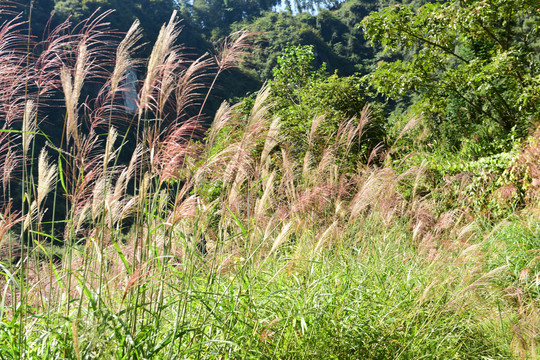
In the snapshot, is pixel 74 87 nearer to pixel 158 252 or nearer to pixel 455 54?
pixel 158 252

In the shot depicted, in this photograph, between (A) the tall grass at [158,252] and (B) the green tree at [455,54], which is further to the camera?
(B) the green tree at [455,54]

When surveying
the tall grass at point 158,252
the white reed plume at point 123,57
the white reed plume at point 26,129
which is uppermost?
the white reed plume at point 123,57

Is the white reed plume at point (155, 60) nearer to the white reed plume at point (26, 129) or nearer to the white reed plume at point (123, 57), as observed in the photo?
the white reed plume at point (123, 57)

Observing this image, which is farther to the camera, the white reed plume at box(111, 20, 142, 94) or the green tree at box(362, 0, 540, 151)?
the green tree at box(362, 0, 540, 151)

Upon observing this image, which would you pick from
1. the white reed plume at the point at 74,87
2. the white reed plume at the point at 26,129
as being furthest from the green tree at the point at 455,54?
the white reed plume at the point at 26,129

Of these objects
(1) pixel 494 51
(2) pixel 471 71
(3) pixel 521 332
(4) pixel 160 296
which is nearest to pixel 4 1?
(4) pixel 160 296

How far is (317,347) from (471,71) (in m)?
6.51

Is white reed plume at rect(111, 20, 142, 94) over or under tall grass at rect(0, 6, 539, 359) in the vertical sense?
over

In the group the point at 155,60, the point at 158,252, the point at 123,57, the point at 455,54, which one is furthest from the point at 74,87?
the point at 455,54

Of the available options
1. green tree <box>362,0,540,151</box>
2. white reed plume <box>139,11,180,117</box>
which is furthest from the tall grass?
green tree <box>362,0,540,151</box>

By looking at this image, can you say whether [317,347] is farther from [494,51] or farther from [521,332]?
[494,51]

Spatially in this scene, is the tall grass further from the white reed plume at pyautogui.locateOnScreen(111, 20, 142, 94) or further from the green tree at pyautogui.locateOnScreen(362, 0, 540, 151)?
the green tree at pyautogui.locateOnScreen(362, 0, 540, 151)

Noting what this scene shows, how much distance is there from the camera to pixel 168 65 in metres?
1.88

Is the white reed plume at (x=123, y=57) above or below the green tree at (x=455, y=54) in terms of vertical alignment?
above
